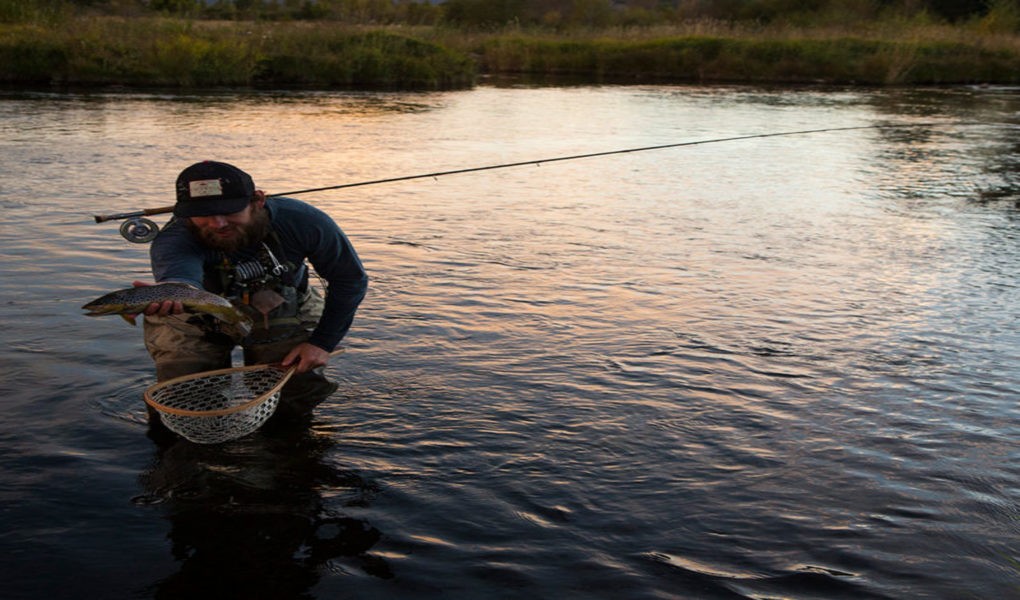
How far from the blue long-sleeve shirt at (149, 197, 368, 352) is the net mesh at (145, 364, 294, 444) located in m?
0.32

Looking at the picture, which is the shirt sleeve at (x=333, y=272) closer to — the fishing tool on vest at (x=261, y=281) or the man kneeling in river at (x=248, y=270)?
the man kneeling in river at (x=248, y=270)

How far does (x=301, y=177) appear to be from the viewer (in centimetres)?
1202

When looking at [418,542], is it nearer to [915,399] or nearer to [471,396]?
[471,396]

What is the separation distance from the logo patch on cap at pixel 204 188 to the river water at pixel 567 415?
1146 mm

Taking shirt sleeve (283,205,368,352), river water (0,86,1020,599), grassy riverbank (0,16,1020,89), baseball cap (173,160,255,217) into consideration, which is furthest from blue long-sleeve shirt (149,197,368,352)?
grassy riverbank (0,16,1020,89)

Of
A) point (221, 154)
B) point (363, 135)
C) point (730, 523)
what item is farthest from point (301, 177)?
point (730, 523)

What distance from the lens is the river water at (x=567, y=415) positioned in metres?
3.50

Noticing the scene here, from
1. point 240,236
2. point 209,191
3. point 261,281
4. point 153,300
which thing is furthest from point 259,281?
point 153,300

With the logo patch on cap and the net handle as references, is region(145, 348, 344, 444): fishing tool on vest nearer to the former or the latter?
the net handle

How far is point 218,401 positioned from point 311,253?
82 centimetres

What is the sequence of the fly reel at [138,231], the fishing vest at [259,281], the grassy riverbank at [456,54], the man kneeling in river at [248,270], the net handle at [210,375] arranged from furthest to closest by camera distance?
the grassy riverbank at [456,54] → the fly reel at [138,231] → the fishing vest at [259,281] → the man kneeling in river at [248,270] → the net handle at [210,375]

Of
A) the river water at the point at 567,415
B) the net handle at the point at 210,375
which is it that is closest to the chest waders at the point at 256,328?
the net handle at the point at 210,375

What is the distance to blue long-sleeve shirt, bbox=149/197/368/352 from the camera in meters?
3.94

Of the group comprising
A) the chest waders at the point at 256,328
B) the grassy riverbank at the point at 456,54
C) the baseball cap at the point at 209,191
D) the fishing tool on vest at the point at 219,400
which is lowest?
the fishing tool on vest at the point at 219,400
